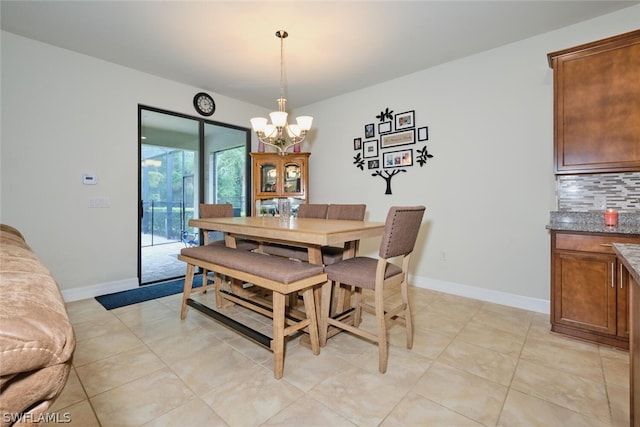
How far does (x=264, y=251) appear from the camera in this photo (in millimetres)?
2975

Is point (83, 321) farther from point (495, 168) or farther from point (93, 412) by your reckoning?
point (495, 168)

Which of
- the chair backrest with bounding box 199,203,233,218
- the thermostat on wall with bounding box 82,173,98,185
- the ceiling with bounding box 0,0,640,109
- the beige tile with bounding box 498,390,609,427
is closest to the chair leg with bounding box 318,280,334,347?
the beige tile with bounding box 498,390,609,427

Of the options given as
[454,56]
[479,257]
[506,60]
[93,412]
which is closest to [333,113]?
[454,56]

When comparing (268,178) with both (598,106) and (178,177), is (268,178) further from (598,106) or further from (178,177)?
(598,106)

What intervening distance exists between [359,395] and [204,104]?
3.87 metres

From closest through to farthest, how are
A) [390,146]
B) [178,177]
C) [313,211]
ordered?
1. [313,211]
2. [390,146]
3. [178,177]

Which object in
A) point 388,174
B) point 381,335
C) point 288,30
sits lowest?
point 381,335

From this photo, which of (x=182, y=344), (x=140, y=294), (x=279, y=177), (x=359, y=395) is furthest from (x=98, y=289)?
(x=359, y=395)

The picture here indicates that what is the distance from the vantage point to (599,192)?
248 centimetres

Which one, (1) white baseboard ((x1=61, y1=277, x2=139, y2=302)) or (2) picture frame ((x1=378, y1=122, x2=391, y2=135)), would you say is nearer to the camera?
(1) white baseboard ((x1=61, y1=277, x2=139, y2=302))

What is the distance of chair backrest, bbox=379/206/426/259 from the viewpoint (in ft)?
5.69

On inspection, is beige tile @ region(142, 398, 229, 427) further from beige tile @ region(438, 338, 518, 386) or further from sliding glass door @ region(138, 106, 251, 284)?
sliding glass door @ region(138, 106, 251, 284)

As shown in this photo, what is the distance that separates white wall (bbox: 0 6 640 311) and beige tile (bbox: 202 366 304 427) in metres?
2.34

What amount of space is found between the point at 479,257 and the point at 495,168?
921 millimetres
